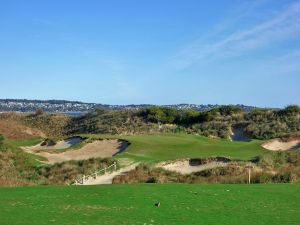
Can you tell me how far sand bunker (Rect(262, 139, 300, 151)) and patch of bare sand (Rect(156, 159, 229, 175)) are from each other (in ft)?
29.3

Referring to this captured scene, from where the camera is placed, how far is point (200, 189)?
1808 cm

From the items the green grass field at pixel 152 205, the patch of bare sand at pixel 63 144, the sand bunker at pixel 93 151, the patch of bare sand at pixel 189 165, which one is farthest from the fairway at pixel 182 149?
the green grass field at pixel 152 205

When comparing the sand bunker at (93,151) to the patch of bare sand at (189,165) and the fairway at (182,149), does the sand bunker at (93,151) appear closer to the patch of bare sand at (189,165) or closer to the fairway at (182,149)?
the fairway at (182,149)

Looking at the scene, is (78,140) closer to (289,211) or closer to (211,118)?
(211,118)

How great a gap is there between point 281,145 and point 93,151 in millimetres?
15977

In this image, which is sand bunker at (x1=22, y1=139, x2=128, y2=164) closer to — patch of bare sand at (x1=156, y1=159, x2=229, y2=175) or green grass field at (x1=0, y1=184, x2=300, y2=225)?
patch of bare sand at (x1=156, y1=159, x2=229, y2=175)

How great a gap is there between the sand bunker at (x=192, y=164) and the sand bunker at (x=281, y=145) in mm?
8775

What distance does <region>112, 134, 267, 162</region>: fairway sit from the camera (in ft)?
115

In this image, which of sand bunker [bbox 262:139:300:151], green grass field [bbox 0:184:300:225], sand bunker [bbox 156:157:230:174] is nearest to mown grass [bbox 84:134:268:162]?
sand bunker [bbox 262:139:300:151]

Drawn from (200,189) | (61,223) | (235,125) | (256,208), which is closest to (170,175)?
(200,189)

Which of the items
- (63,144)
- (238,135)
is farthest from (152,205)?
(238,135)

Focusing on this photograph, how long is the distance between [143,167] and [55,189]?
13.2m

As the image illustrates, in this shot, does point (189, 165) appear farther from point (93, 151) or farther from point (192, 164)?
point (93, 151)

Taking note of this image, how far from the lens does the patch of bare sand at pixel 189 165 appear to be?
31875 millimetres
